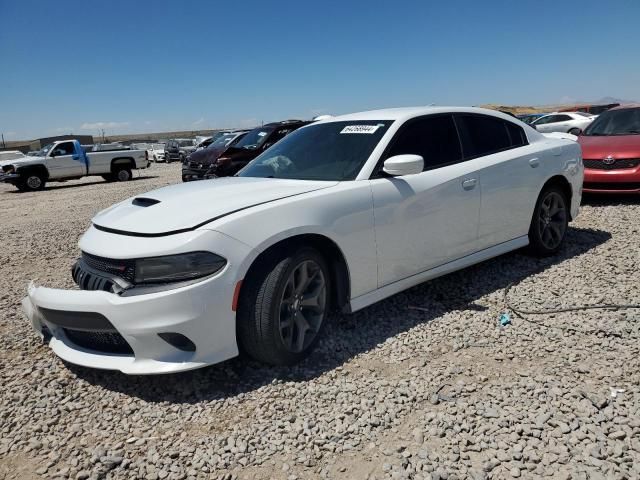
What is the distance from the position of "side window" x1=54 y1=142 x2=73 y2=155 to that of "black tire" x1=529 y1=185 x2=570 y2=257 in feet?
60.5

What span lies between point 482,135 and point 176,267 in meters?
3.04

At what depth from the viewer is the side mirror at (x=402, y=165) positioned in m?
3.31

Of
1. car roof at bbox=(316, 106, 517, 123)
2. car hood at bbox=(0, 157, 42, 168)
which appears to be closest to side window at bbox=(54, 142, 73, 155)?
car hood at bbox=(0, 157, 42, 168)

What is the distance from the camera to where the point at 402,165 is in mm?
3307

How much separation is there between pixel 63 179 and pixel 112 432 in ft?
61.7

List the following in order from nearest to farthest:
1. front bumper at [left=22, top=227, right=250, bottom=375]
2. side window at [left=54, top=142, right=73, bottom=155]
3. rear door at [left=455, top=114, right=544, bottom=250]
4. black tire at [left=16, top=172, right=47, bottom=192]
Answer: front bumper at [left=22, top=227, right=250, bottom=375] < rear door at [left=455, top=114, right=544, bottom=250] < black tire at [left=16, top=172, right=47, bottom=192] < side window at [left=54, top=142, right=73, bottom=155]

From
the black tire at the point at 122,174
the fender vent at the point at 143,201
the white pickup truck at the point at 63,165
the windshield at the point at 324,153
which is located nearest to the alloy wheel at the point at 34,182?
the white pickup truck at the point at 63,165

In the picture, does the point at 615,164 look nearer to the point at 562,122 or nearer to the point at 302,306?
the point at 302,306

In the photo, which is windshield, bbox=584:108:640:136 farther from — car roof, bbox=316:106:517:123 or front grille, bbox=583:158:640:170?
car roof, bbox=316:106:517:123

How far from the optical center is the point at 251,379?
2988 mm

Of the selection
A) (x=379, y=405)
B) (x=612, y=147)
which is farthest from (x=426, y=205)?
(x=612, y=147)

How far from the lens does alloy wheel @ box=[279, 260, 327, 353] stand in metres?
2.99

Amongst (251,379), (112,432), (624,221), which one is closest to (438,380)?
(251,379)

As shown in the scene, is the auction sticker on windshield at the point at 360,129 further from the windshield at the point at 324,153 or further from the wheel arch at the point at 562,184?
the wheel arch at the point at 562,184
